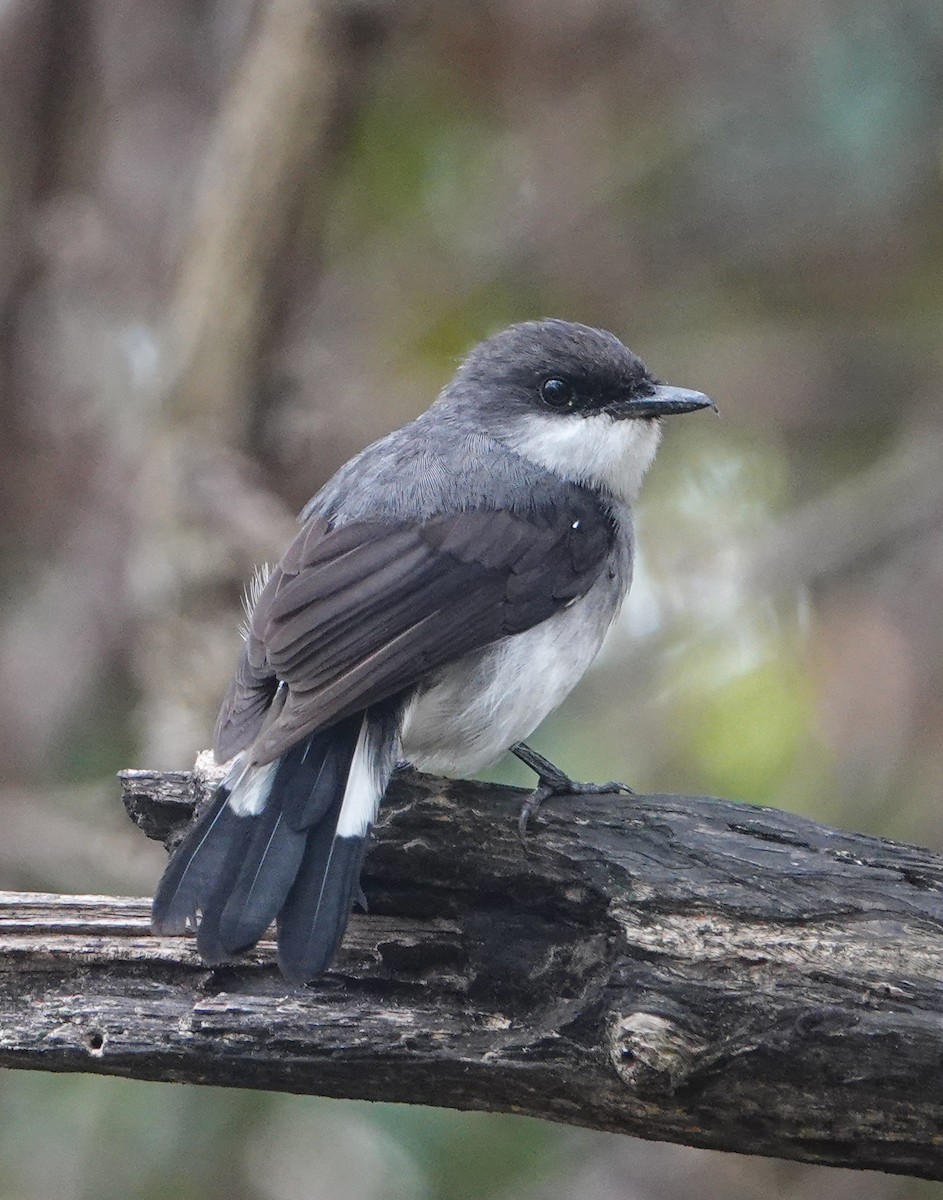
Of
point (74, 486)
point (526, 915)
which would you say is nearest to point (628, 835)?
point (526, 915)

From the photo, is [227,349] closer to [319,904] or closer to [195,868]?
[195,868]

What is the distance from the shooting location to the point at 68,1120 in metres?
4.98

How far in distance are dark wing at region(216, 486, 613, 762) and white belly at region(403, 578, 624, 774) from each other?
83mm

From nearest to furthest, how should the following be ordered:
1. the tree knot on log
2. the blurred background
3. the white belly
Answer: the tree knot on log < the white belly < the blurred background

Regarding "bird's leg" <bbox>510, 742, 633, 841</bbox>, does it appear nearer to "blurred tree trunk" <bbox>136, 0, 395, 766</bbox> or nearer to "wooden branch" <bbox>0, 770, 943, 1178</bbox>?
"wooden branch" <bbox>0, 770, 943, 1178</bbox>

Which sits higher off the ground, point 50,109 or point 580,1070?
point 50,109

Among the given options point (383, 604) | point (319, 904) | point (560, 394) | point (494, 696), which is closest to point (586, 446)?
point (560, 394)

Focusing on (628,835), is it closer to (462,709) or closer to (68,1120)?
(462,709)

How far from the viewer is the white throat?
4.46 m

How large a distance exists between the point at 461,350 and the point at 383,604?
9.24ft

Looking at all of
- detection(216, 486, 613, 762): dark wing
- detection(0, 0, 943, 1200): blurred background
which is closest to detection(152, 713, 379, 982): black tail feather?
detection(216, 486, 613, 762): dark wing

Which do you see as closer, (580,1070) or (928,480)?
(580,1070)

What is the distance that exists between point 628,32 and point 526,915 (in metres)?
4.53

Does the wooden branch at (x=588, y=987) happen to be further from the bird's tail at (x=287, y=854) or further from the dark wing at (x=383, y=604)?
the dark wing at (x=383, y=604)
